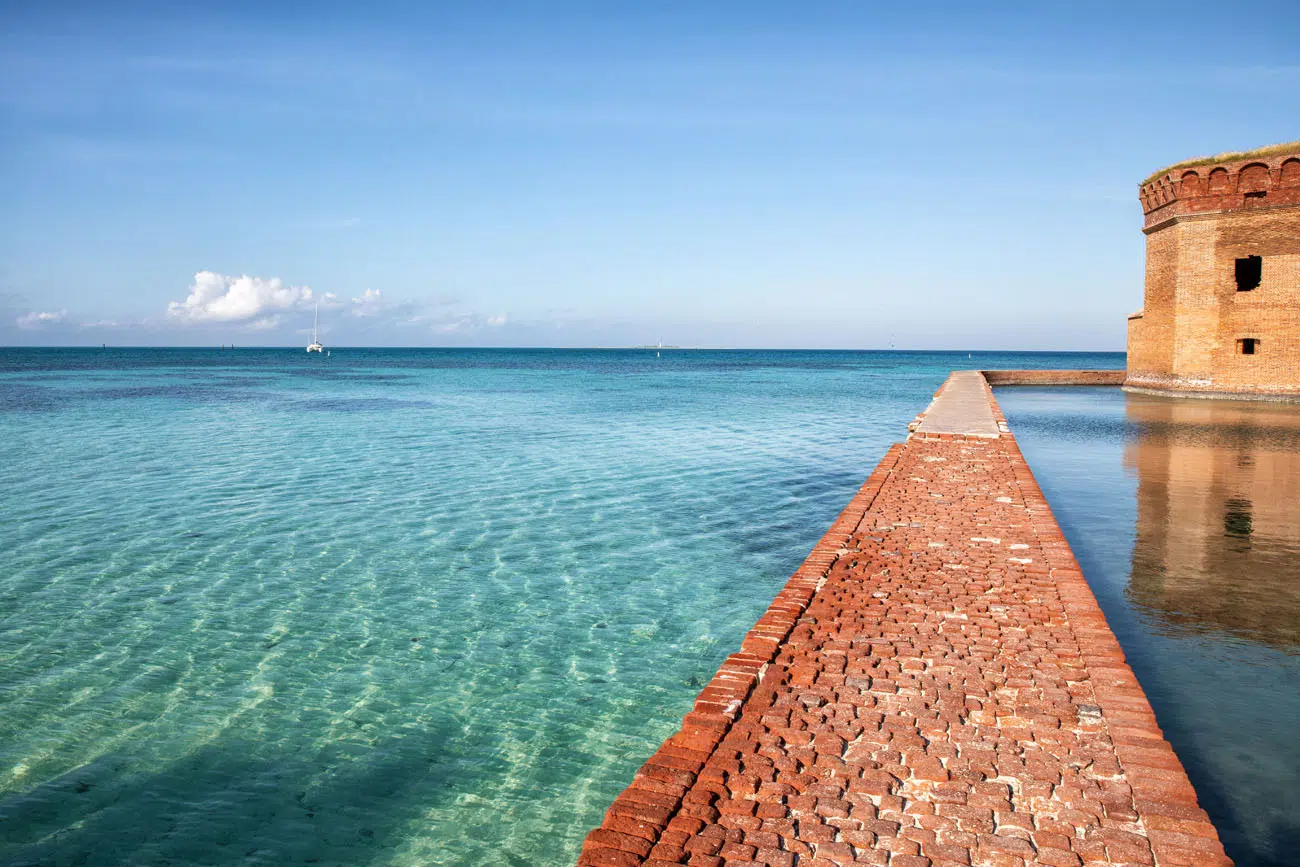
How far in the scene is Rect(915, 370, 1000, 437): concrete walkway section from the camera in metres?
14.4

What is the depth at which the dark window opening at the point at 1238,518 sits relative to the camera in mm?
8516

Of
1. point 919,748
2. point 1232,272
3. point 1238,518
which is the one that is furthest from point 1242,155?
point 919,748

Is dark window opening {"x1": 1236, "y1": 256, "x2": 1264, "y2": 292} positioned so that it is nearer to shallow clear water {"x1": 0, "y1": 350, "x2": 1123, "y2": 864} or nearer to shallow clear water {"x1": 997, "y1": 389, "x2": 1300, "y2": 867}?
shallow clear water {"x1": 997, "y1": 389, "x2": 1300, "y2": 867}

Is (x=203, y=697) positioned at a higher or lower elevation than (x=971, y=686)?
lower

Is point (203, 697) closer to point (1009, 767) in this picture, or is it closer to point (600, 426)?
point (1009, 767)

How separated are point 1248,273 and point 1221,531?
23.1 metres

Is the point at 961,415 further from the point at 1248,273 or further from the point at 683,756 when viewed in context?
the point at 1248,273

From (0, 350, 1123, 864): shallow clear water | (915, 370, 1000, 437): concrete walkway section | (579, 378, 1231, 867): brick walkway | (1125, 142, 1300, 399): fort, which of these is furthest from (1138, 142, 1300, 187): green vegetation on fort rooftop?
(579, 378, 1231, 867): brick walkway

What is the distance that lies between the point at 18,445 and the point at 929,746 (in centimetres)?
1897

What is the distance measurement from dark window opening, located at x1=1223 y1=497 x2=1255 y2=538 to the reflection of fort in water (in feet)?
0.04

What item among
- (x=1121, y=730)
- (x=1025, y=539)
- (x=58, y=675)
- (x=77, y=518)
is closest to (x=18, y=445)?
(x=77, y=518)

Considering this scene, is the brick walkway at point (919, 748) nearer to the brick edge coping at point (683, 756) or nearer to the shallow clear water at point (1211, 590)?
the brick edge coping at point (683, 756)

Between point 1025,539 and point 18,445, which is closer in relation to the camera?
point 1025,539

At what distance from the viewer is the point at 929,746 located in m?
3.37
